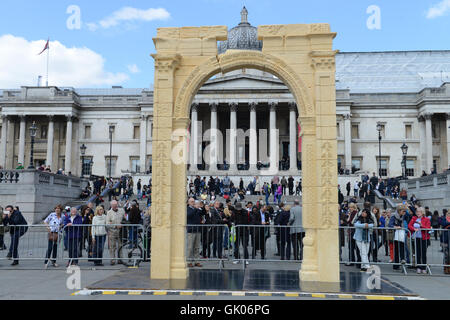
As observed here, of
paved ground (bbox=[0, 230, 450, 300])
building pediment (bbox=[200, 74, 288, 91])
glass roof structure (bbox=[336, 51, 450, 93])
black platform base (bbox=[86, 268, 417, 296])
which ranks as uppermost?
glass roof structure (bbox=[336, 51, 450, 93])

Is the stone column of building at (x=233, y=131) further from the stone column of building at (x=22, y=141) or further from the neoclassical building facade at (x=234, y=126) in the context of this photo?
the stone column of building at (x=22, y=141)

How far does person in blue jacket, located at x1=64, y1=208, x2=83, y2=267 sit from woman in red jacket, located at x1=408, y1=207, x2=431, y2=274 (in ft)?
33.2

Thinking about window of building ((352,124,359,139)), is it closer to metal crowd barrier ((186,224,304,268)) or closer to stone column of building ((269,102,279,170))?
stone column of building ((269,102,279,170))

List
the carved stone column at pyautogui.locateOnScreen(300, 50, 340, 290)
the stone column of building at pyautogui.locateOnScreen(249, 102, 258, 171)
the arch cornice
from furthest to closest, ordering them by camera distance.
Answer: the stone column of building at pyautogui.locateOnScreen(249, 102, 258, 171), the arch cornice, the carved stone column at pyautogui.locateOnScreen(300, 50, 340, 290)

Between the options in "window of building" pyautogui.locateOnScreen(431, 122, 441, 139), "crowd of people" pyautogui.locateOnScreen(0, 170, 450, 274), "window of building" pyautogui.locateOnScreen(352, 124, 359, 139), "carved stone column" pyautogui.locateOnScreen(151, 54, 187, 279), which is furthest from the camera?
"window of building" pyautogui.locateOnScreen(352, 124, 359, 139)

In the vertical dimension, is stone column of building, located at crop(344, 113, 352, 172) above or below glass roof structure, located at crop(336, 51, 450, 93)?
below

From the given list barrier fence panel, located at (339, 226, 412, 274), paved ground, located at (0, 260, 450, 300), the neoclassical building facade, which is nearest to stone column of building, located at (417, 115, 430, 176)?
the neoclassical building facade

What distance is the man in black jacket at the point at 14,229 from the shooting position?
41.1ft

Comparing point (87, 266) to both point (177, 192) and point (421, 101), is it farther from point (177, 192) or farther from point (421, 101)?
Answer: point (421, 101)

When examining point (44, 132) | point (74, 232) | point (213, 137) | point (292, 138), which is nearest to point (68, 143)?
point (44, 132)

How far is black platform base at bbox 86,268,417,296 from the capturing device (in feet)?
27.3

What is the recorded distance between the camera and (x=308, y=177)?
995cm

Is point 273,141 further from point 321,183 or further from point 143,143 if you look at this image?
point 321,183

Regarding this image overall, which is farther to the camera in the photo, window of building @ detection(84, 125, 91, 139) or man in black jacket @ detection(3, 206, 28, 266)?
window of building @ detection(84, 125, 91, 139)
